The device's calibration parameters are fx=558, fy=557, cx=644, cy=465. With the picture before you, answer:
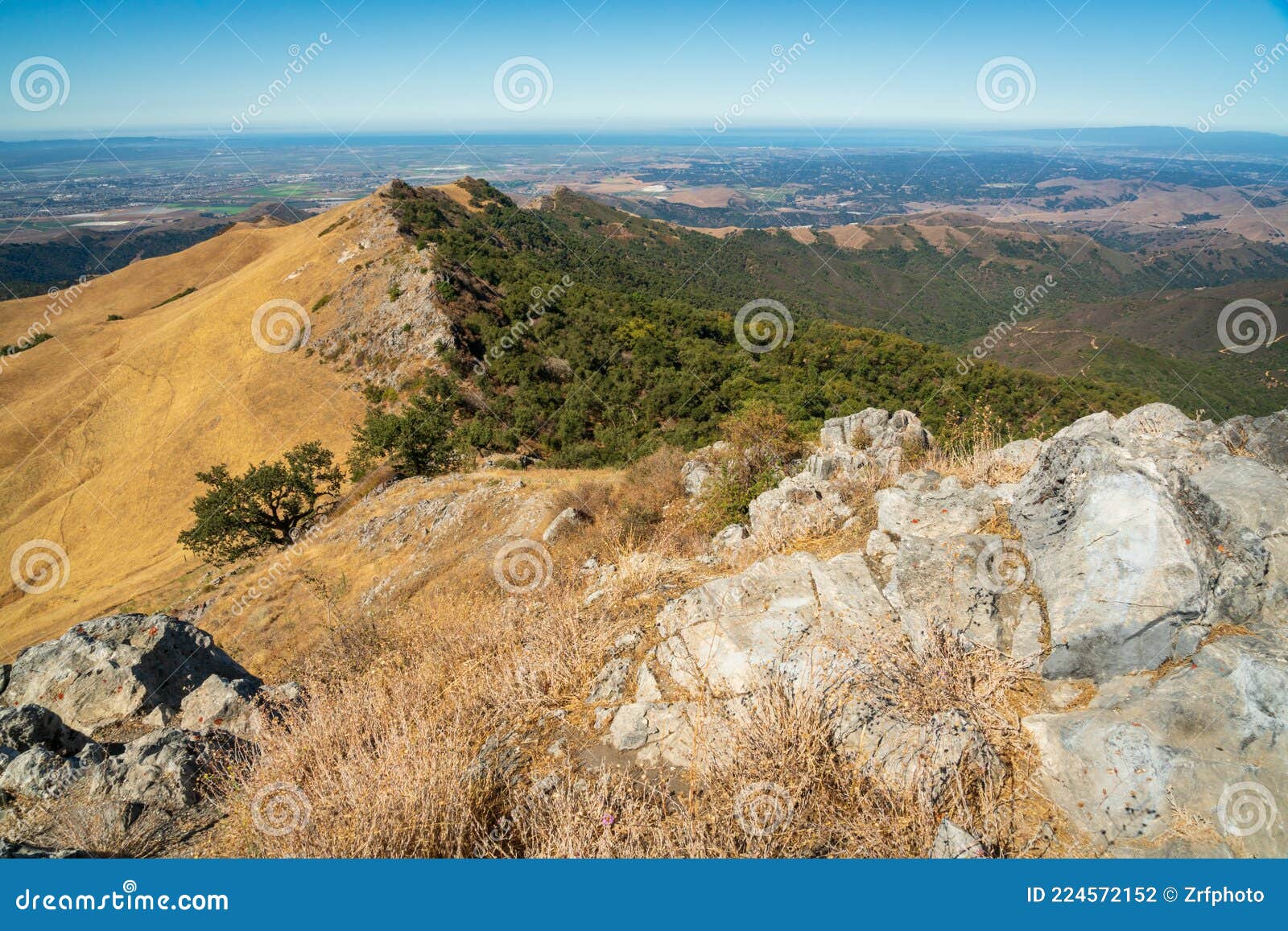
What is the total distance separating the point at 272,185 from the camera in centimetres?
16488

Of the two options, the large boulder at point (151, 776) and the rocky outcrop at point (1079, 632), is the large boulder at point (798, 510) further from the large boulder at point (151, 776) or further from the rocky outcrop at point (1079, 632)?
the large boulder at point (151, 776)

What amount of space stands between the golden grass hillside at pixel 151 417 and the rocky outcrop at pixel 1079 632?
2406cm

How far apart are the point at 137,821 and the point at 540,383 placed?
1249 inches

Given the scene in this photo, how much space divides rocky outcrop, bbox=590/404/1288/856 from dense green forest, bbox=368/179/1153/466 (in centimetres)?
1465

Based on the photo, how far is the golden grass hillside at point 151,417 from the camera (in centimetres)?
2656

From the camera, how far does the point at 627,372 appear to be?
3616cm

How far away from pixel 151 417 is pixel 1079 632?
4923 centimetres

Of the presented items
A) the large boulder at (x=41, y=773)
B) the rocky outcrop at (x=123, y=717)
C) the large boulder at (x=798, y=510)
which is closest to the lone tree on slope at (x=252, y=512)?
the rocky outcrop at (x=123, y=717)

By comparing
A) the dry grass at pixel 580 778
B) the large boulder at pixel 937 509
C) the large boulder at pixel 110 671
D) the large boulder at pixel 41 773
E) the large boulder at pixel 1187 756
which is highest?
the large boulder at pixel 937 509

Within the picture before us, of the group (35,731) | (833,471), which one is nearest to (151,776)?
(35,731)

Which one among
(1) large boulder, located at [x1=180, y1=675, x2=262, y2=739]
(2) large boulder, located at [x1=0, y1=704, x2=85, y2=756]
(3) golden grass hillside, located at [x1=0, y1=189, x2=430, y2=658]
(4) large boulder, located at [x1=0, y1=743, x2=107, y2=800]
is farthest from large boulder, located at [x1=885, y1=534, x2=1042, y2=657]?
(3) golden grass hillside, located at [x1=0, y1=189, x2=430, y2=658]

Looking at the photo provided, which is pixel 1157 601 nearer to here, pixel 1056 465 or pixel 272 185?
pixel 1056 465

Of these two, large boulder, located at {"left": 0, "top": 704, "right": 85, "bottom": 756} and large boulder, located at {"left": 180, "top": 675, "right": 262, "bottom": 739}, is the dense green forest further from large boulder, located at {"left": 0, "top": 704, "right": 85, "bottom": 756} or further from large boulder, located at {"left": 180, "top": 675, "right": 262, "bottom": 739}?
large boulder, located at {"left": 0, "top": 704, "right": 85, "bottom": 756}

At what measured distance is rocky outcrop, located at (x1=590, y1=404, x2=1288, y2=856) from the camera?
11.1 feet
